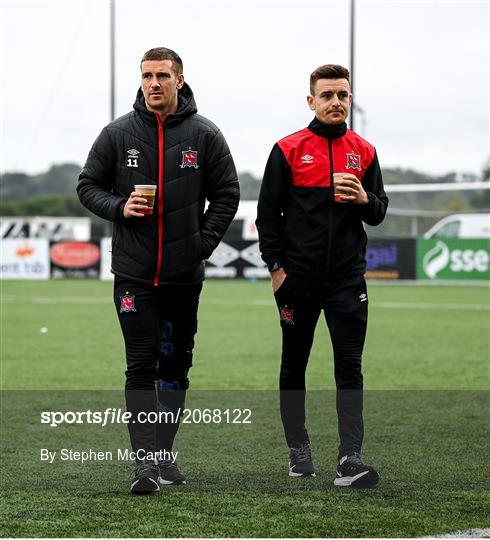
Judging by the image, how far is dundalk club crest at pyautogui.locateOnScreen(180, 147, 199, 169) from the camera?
546 cm

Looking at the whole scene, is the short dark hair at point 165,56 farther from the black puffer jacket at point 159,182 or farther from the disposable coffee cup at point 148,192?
the disposable coffee cup at point 148,192

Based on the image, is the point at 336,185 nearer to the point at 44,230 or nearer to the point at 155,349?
the point at 155,349

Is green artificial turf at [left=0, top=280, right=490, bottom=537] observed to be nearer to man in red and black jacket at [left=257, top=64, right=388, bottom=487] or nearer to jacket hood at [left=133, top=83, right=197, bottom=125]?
man in red and black jacket at [left=257, top=64, right=388, bottom=487]

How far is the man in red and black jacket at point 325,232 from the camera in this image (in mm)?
5578

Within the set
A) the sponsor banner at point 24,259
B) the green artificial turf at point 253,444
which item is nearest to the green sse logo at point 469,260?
the sponsor banner at point 24,259

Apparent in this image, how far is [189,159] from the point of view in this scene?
547 centimetres

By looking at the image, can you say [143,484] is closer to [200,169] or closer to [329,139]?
[200,169]

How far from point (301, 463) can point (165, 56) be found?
2114 millimetres

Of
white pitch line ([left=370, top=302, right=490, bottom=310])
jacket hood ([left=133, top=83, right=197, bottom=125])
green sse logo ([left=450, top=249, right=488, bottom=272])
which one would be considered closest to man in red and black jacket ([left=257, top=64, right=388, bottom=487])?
jacket hood ([left=133, top=83, right=197, bottom=125])

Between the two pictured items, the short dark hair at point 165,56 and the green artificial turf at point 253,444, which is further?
the short dark hair at point 165,56

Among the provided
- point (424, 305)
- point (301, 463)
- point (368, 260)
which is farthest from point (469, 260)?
point (301, 463)

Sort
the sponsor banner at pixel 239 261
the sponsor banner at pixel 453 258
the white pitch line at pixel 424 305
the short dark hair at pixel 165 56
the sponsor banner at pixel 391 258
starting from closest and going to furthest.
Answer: the short dark hair at pixel 165 56 < the white pitch line at pixel 424 305 < the sponsor banner at pixel 453 258 < the sponsor banner at pixel 391 258 < the sponsor banner at pixel 239 261

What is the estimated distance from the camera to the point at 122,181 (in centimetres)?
552

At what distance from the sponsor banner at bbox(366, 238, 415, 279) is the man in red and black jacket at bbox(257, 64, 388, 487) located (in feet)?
81.6
